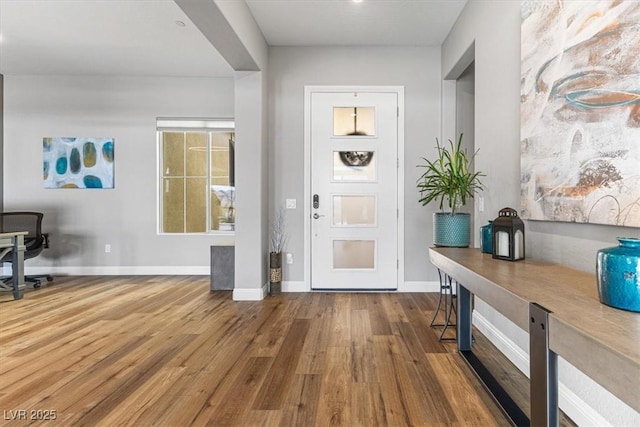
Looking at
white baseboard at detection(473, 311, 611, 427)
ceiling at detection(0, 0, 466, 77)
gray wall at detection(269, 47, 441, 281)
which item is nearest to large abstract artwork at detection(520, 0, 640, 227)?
white baseboard at detection(473, 311, 611, 427)

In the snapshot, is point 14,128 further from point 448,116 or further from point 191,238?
point 448,116

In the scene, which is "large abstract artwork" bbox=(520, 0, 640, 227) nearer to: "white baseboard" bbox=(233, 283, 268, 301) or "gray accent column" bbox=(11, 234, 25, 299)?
"white baseboard" bbox=(233, 283, 268, 301)

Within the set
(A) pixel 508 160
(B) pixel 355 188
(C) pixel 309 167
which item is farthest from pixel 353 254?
(A) pixel 508 160

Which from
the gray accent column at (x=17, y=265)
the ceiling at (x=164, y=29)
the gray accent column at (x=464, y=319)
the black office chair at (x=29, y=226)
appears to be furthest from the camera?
the black office chair at (x=29, y=226)

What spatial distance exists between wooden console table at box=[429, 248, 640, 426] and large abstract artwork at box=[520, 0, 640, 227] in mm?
352

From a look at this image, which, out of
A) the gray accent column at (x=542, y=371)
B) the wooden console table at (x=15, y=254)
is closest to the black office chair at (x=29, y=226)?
the wooden console table at (x=15, y=254)

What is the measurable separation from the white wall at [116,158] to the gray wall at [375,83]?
146cm

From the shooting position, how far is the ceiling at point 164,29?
3.31 m

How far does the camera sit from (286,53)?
13.5 ft

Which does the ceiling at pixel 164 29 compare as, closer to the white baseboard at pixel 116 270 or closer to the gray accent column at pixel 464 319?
the gray accent column at pixel 464 319

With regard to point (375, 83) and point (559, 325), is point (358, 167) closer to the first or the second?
point (375, 83)

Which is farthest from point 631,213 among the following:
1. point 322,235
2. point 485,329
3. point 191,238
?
point 191,238

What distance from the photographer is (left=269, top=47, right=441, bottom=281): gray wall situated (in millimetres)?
4102

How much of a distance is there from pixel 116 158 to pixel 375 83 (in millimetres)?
3870
